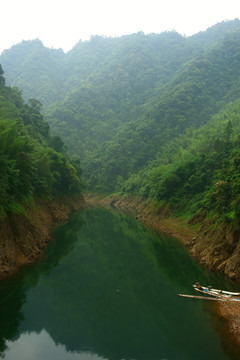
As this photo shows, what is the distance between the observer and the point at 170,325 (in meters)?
21.1

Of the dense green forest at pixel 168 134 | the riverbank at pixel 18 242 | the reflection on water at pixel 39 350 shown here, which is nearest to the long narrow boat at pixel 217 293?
the reflection on water at pixel 39 350

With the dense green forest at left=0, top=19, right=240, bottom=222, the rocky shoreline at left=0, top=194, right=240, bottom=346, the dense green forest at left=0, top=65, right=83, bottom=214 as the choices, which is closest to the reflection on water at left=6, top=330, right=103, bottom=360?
the rocky shoreline at left=0, top=194, right=240, bottom=346

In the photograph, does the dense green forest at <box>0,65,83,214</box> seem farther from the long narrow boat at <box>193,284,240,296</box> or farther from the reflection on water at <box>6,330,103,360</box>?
the long narrow boat at <box>193,284,240,296</box>

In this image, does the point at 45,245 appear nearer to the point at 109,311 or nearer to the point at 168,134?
the point at 109,311

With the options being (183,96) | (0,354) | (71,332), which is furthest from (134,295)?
(183,96)

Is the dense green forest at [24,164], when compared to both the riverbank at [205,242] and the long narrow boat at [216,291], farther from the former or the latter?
the riverbank at [205,242]

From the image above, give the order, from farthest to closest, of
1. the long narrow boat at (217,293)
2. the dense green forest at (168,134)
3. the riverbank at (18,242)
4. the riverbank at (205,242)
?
the dense green forest at (168,134) → the riverbank at (18,242) → the long narrow boat at (217,293) → the riverbank at (205,242)

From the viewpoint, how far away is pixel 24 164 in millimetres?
38406

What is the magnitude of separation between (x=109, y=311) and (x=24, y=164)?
22165mm

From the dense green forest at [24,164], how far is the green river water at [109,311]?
8244mm

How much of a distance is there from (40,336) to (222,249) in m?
19.0

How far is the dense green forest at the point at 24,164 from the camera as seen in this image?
32531 mm

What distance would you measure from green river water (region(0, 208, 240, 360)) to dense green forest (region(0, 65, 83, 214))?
8.24 metres

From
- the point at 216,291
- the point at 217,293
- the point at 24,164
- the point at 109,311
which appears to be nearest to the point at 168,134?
the point at 24,164
